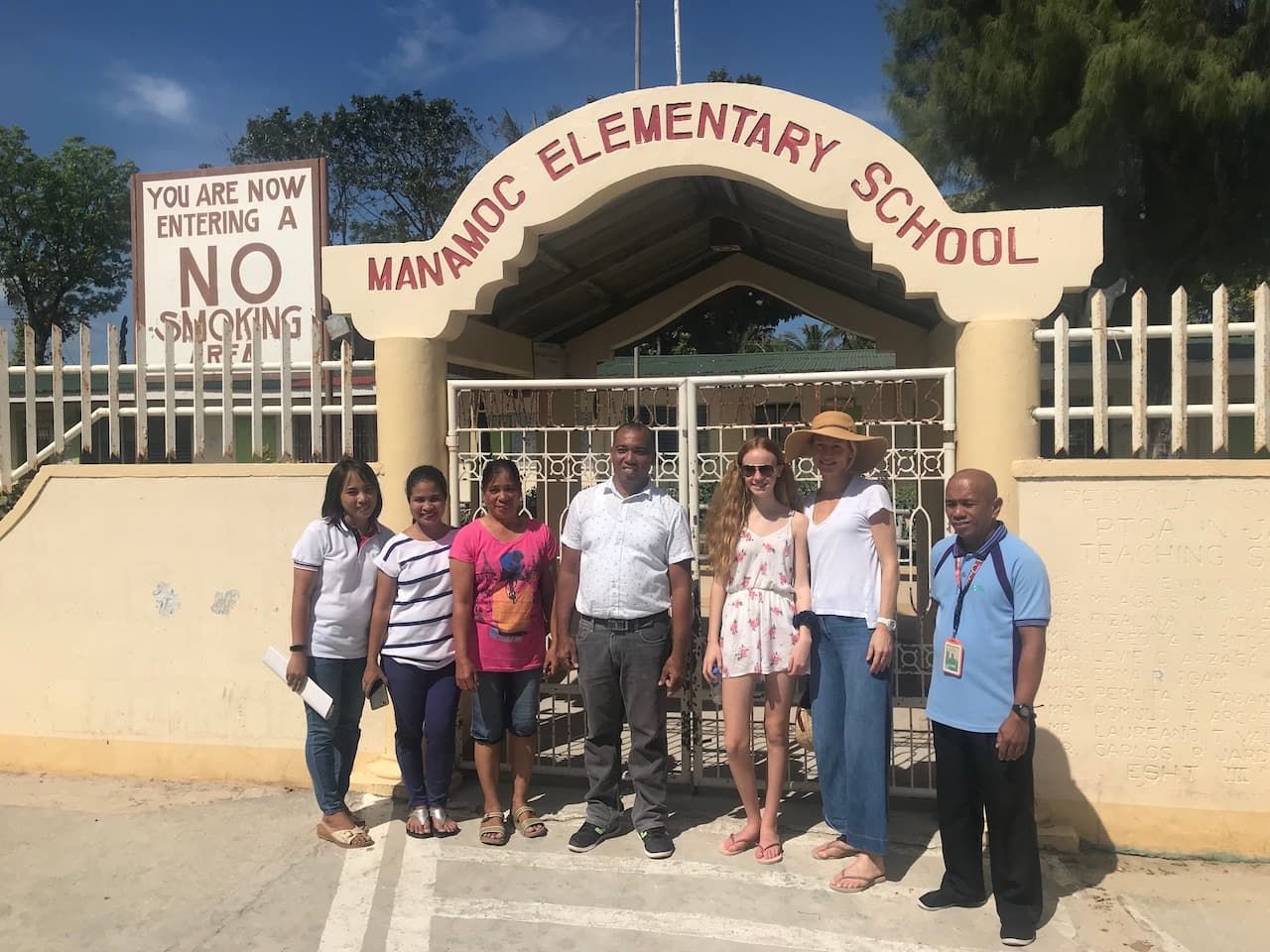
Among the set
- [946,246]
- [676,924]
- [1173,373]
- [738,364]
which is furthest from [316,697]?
[738,364]

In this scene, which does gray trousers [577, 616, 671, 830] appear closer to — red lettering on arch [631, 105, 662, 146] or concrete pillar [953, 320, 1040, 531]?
concrete pillar [953, 320, 1040, 531]

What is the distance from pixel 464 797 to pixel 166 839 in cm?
135

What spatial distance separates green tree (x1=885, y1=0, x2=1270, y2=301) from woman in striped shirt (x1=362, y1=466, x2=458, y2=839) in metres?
10.9

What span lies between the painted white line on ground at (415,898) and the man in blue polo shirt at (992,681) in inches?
80.0

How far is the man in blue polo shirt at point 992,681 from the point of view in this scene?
317 cm

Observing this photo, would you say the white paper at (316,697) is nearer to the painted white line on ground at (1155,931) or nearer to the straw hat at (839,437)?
the straw hat at (839,437)

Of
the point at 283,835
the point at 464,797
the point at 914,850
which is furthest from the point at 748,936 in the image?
the point at 283,835

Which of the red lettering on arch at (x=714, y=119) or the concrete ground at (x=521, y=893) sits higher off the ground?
the red lettering on arch at (x=714, y=119)

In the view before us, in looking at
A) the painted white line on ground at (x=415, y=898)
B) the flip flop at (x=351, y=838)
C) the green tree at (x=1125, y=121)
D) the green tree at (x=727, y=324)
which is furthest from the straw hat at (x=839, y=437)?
the green tree at (x=727, y=324)

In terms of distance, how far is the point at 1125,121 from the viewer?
1156 cm

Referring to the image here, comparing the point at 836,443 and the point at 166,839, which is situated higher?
the point at 836,443

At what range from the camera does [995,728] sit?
3.23 metres

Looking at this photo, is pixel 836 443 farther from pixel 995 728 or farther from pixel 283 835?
pixel 283 835

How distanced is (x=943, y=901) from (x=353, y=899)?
2.31 meters
